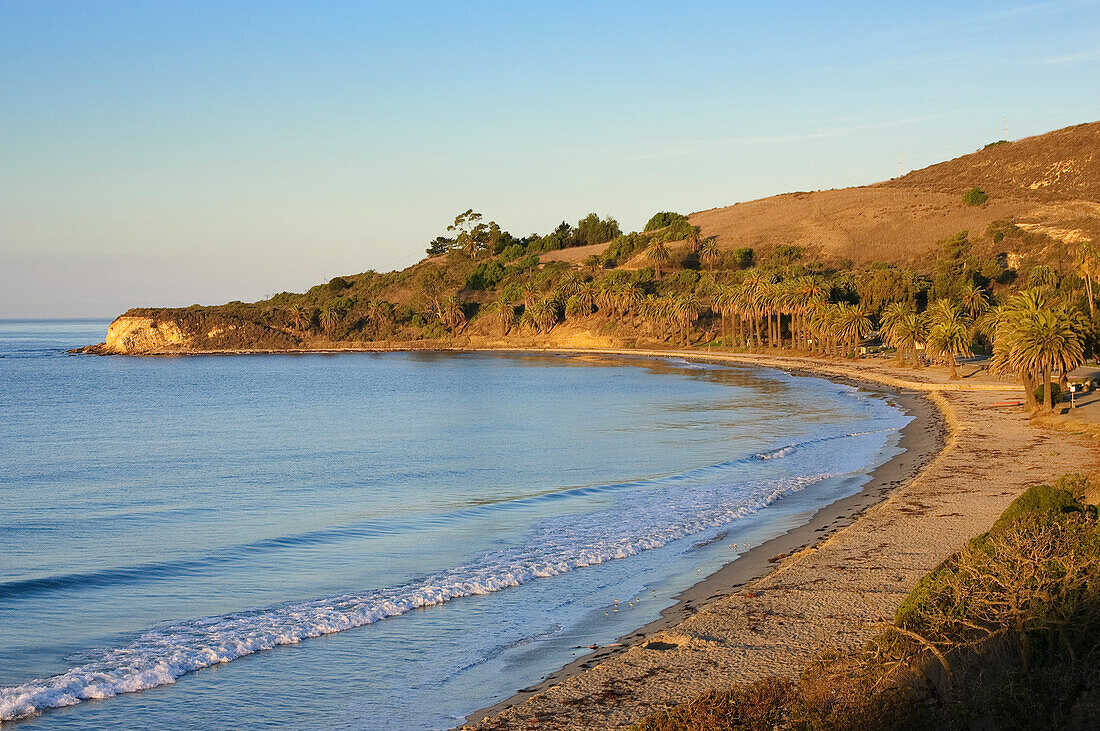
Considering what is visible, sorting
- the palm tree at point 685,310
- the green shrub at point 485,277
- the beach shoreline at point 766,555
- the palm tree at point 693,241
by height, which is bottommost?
the beach shoreline at point 766,555

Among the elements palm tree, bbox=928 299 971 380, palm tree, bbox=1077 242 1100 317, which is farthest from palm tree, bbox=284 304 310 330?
palm tree, bbox=1077 242 1100 317

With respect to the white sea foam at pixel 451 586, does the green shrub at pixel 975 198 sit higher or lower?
higher

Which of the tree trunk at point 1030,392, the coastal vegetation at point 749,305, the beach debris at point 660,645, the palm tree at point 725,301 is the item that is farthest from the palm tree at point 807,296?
the beach debris at point 660,645

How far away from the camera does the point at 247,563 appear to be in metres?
23.7

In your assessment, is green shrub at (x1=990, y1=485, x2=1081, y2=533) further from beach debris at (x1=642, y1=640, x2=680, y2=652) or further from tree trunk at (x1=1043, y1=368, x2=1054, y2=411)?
tree trunk at (x1=1043, y1=368, x2=1054, y2=411)

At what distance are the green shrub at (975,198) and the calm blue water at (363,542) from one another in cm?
11699

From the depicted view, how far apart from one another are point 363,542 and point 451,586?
6.16m

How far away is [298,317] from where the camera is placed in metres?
183

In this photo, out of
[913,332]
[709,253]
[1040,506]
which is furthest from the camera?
[709,253]

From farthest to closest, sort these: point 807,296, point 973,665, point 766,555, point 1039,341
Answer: point 807,296, point 1039,341, point 766,555, point 973,665

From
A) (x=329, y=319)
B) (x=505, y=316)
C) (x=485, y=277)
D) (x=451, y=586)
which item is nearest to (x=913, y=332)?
(x=451, y=586)

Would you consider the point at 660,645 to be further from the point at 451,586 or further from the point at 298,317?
the point at 298,317

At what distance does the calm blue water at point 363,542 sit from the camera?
49.6 ft

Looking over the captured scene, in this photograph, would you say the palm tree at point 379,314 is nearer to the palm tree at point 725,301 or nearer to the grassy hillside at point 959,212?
the grassy hillside at point 959,212
